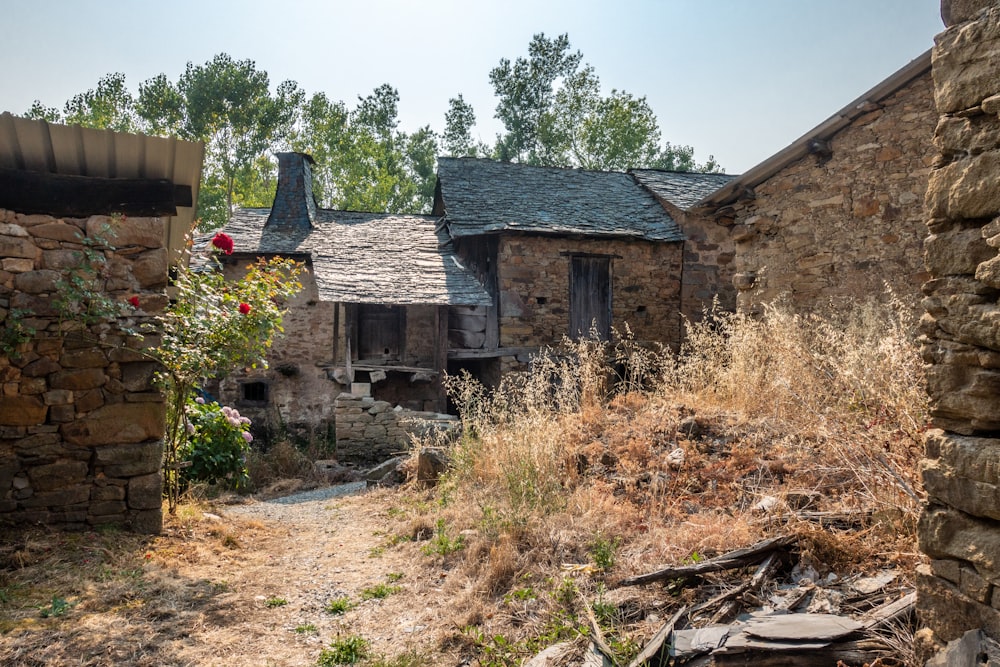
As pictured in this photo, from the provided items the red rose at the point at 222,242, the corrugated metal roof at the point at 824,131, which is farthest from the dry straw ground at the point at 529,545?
the corrugated metal roof at the point at 824,131

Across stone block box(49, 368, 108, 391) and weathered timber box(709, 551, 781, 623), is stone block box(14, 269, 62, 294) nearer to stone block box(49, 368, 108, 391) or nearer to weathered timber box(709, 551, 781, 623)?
stone block box(49, 368, 108, 391)

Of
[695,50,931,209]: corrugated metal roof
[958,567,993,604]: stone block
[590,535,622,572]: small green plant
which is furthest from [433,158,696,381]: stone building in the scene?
[958,567,993,604]: stone block

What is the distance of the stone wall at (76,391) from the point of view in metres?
4.27

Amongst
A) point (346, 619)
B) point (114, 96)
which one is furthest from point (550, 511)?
point (114, 96)

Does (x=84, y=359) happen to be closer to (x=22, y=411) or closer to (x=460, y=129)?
(x=22, y=411)

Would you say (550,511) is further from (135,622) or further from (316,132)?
(316,132)

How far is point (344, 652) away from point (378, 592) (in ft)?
2.96

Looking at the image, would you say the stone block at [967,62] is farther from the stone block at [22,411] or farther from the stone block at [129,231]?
the stone block at [22,411]

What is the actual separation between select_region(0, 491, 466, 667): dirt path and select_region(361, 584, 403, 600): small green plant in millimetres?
14

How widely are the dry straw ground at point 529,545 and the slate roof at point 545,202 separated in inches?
312

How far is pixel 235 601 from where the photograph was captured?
12.4 feet

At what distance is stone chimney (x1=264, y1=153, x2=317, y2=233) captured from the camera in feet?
48.9

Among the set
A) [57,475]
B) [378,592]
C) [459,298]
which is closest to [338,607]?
[378,592]

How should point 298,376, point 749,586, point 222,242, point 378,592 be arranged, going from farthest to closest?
point 298,376, point 222,242, point 378,592, point 749,586
